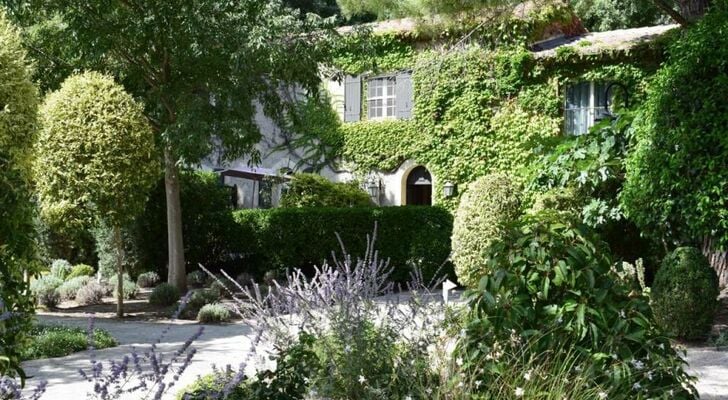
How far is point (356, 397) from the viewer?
12.9 ft

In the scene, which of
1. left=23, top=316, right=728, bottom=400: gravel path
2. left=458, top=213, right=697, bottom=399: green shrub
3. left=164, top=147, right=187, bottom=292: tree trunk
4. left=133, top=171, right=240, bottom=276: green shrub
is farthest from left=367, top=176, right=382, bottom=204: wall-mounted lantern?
left=458, top=213, right=697, bottom=399: green shrub

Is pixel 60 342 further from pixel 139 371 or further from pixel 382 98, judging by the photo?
pixel 382 98

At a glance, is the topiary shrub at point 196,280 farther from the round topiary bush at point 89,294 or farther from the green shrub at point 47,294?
the green shrub at point 47,294

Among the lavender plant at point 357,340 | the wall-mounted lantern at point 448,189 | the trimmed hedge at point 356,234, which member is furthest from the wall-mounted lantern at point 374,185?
the lavender plant at point 357,340

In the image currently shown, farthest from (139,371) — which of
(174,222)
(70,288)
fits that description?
(70,288)

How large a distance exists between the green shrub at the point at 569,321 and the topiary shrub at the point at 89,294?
10.6m

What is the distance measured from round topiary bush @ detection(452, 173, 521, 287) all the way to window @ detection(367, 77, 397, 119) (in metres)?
6.81

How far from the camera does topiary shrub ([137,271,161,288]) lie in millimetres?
15316

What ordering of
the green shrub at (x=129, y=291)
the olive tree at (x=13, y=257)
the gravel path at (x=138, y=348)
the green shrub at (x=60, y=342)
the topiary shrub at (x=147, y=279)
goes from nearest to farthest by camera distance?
the olive tree at (x=13, y=257)
the gravel path at (x=138, y=348)
the green shrub at (x=60, y=342)
the green shrub at (x=129, y=291)
the topiary shrub at (x=147, y=279)

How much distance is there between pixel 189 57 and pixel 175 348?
229 inches

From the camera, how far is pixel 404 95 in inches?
706

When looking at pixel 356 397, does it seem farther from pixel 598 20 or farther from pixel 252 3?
pixel 598 20

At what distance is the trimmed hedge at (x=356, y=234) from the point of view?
48.2 ft

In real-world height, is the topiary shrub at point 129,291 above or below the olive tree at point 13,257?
below
